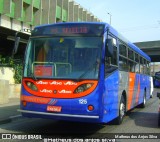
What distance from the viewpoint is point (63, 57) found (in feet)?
30.2

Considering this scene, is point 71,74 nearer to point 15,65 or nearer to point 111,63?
point 111,63

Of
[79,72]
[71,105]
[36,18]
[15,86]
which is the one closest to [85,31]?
[79,72]

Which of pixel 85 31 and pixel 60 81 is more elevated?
pixel 85 31

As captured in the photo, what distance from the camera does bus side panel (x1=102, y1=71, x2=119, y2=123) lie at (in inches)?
358

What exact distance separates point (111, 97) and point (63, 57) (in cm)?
174

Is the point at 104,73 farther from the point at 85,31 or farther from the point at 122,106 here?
the point at 122,106

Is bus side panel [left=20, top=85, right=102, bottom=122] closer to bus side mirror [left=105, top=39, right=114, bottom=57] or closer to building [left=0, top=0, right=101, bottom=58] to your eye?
bus side mirror [left=105, top=39, right=114, bottom=57]

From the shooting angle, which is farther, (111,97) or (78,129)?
(78,129)

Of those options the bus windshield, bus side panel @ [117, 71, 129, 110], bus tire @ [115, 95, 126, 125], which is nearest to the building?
bus side panel @ [117, 71, 129, 110]

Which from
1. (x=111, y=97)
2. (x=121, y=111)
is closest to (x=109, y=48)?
(x=111, y=97)

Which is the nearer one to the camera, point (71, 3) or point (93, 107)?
point (93, 107)

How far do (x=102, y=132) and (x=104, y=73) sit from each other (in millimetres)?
1873

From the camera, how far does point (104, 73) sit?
353 inches

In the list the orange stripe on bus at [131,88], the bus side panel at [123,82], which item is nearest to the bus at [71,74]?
the bus side panel at [123,82]
